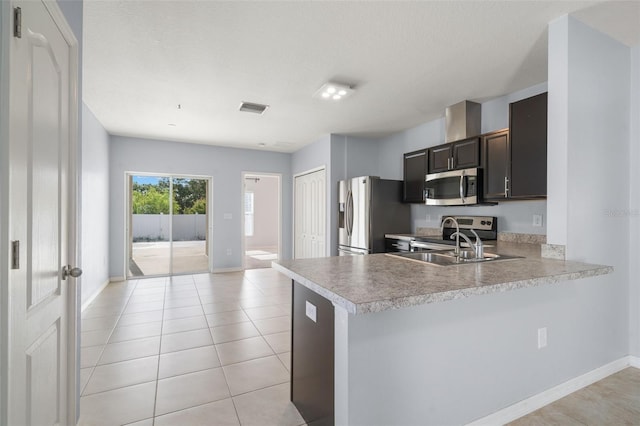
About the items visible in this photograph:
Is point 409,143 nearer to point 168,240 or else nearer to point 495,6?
point 495,6

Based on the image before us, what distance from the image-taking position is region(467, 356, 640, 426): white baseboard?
68.2 inches

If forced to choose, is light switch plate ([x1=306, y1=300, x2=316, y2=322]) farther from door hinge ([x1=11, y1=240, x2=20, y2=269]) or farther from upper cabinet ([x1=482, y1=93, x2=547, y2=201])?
upper cabinet ([x1=482, y1=93, x2=547, y2=201])

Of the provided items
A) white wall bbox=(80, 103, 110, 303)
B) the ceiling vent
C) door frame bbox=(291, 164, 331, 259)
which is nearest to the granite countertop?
the ceiling vent

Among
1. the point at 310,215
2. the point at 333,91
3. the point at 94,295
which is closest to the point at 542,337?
the point at 333,91

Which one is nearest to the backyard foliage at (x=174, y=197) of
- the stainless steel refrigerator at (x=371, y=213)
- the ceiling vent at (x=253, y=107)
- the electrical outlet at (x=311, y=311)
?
the ceiling vent at (x=253, y=107)

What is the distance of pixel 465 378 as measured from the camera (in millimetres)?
1628

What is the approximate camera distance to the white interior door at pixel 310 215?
548cm

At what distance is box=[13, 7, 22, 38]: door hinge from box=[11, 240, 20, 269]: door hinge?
69 centimetres

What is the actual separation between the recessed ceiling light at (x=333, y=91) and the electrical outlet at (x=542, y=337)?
2.62 meters

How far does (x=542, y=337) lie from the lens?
1.91 m

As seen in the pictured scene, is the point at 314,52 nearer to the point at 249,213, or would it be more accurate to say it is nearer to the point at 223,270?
the point at 223,270

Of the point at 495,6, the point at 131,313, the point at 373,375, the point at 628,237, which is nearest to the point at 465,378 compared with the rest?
the point at 373,375

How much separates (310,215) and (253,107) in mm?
2569

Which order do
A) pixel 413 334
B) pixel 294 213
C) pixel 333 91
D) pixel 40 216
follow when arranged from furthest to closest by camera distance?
1. pixel 294 213
2. pixel 333 91
3. pixel 413 334
4. pixel 40 216
